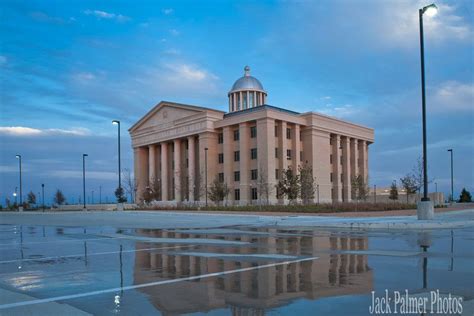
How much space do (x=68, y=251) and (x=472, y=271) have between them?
11.3 meters

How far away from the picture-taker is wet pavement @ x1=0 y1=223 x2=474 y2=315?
6.73m

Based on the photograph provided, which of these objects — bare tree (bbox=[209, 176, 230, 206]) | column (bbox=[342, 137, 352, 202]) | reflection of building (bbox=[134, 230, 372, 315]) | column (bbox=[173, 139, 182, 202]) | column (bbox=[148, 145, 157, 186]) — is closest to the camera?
reflection of building (bbox=[134, 230, 372, 315])

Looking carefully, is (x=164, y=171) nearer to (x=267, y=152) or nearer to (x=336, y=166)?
(x=267, y=152)

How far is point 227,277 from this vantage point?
8.98 meters

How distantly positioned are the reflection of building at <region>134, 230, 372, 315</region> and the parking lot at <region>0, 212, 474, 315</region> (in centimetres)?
2

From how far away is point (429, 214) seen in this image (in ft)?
78.8

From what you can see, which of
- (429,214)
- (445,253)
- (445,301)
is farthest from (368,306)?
(429,214)

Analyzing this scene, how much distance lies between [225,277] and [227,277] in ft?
0.13

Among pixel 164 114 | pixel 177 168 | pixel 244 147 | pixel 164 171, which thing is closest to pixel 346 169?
pixel 244 147

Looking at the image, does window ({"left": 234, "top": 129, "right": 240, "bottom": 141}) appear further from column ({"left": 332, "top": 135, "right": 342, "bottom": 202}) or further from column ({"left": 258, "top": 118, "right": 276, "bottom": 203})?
column ({"left": 332, "top": 135, "right": 342, "bottom": 202})

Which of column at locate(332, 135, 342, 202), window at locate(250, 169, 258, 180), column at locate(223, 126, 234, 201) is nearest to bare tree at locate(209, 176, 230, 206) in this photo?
column at locate(223, 126, 234, 201)

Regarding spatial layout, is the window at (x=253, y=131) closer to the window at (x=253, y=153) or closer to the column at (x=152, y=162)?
the window at (x=253, y=153)

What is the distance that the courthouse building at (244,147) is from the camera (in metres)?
69.8

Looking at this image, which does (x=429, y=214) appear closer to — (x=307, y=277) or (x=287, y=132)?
(x=307, y=277)
